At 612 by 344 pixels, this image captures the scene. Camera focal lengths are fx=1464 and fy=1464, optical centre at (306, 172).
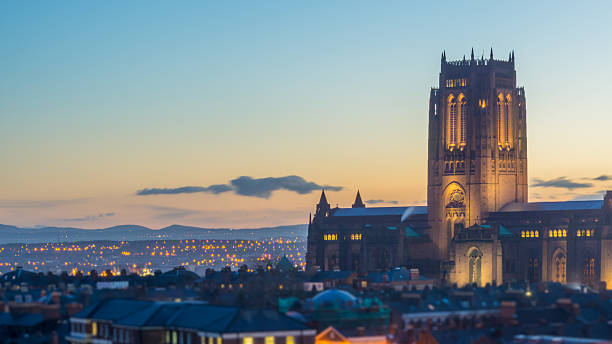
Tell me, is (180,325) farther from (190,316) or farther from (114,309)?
(114,309)

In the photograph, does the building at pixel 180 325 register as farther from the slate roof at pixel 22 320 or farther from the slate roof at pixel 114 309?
the slate roof at pixel 22 320

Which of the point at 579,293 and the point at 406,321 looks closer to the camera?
the point at 406,321

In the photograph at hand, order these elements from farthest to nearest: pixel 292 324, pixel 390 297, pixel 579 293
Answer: pixel 579 293 < pixel 390 297 < pixel 292 324

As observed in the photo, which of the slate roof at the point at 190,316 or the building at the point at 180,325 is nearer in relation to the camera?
the building at the point at 180,325

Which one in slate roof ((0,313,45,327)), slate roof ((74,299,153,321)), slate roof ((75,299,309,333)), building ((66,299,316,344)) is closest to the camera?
building ((66,299,316,344))

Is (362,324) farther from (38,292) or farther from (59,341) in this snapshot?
(38,292)

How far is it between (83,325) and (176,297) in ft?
65.9

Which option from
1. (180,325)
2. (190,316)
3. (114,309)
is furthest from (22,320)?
(180,325)

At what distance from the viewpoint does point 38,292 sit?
186 metres

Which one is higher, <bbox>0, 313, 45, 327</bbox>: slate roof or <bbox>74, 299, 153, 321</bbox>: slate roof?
<bbox>74, 299, 153, 321</bbox>: slate roof

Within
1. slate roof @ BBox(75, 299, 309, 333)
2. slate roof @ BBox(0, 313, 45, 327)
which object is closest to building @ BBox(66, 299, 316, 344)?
slate roof @ BBox(75, 299, 309, 333)

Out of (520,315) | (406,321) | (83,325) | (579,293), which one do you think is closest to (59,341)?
(83,325)

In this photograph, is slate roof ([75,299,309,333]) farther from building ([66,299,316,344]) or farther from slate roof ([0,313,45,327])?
slate roof ([0,313,45,327])

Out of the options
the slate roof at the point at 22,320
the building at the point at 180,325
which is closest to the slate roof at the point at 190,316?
the building at the point at 180,325
